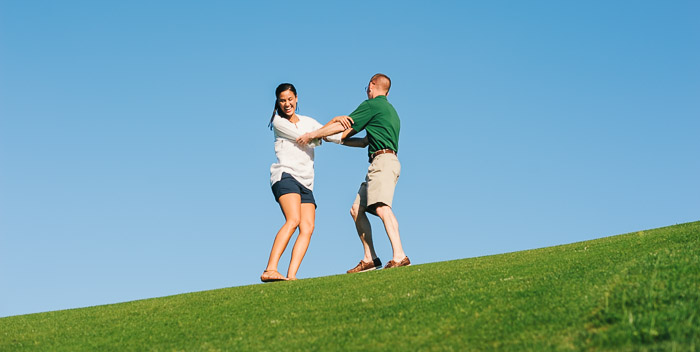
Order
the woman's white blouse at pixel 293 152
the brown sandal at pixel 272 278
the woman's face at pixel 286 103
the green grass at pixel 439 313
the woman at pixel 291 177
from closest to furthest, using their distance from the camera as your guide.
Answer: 1. the green grass at pixel 439 313
2. the brown sandal at pixel 272 278
3. the woman at pixel 291 177
4. the woman's white blouse at pixel 293 152
5. the woman's face at pixel 286 103

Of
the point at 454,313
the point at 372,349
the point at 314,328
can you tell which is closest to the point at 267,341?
the point at 314,328

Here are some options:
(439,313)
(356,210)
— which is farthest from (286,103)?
(439,313)

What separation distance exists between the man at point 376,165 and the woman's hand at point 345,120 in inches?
1.7

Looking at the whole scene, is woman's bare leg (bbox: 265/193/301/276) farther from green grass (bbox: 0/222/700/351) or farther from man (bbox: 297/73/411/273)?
man (bbox: 297/73/411/273)

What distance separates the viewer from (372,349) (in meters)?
4.74

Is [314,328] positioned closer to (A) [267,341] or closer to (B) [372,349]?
(A) [267,341]

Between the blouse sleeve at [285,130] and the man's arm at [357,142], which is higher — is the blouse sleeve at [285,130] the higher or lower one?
the higher one

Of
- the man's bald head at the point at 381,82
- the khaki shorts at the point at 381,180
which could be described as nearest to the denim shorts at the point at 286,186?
the khaki shorts at the point at 381,180

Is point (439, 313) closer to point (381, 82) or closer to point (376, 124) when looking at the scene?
point (376, 124)

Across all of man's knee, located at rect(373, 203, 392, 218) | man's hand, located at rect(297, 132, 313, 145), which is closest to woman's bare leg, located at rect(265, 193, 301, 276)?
man's hand, located at rect(297, 132, 313, 145)

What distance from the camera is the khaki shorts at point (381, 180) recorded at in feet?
31.0

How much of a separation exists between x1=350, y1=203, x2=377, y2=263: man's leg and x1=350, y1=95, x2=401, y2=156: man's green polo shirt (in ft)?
3.04

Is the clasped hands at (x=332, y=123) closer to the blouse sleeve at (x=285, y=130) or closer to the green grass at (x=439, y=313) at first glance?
the blouse sleeve at (x=285, y=130)

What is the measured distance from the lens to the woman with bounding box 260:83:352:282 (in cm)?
934
